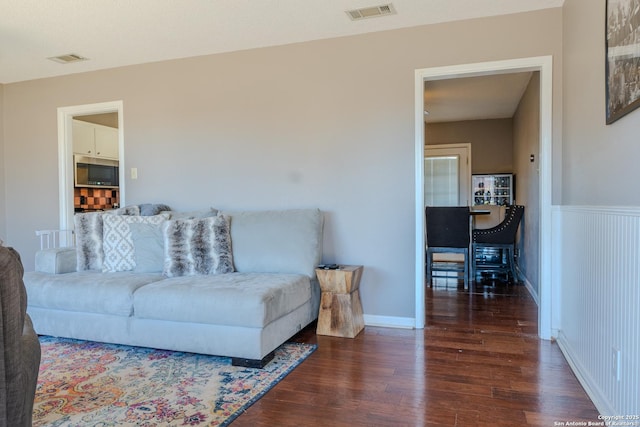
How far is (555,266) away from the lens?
3.03 m

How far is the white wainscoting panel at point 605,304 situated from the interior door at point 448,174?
4.83 meters

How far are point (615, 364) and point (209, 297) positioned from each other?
2.05m

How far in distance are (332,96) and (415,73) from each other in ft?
2.27

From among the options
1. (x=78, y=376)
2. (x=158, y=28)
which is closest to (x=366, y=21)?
(x=158, y=28)

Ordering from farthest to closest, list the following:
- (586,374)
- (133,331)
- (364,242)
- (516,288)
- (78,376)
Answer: (516,288) < (364,242) < (133,331) < (78,376) < (586,374)

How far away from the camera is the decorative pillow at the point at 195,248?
10.3ft

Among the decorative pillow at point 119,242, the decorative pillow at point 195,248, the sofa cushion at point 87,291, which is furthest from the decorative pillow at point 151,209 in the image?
the sofa cushion at point 87,291

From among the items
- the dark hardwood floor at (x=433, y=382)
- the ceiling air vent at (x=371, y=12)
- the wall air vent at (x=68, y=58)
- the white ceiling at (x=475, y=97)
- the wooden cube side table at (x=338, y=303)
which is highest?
the white ceiling at (x=475, y=97)

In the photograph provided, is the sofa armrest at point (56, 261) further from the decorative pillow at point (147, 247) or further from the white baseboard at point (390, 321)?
the white baseboard at point (390, 321)

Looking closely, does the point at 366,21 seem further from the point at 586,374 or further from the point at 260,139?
the point at 586,374

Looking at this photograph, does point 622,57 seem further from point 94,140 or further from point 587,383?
point 94,140

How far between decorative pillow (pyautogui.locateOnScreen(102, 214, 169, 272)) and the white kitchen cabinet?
274 cm

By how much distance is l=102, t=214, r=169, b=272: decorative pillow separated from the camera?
11.0ft

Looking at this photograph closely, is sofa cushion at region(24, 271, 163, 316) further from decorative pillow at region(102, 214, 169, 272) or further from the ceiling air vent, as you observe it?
the ceiling air vent
